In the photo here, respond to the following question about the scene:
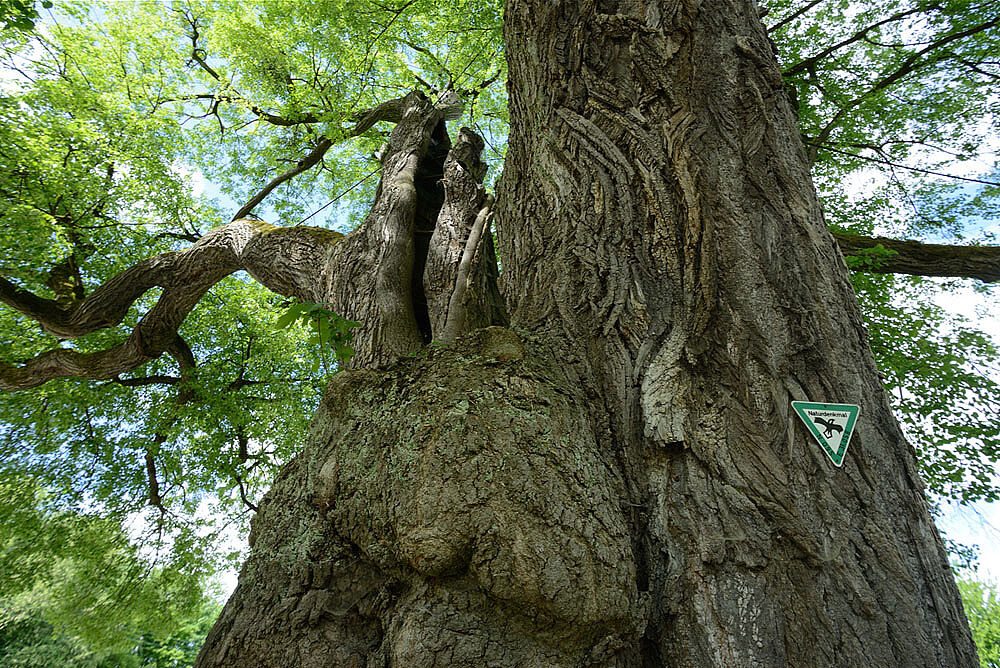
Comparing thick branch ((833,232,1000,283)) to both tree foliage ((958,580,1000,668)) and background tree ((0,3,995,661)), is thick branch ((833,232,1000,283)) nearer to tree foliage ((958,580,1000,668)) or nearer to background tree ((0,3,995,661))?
background tree ((0,3,995,661))

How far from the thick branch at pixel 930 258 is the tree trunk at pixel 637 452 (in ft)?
11.3

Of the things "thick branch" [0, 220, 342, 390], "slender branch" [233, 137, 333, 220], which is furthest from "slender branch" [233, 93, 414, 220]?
"thick branch" [0, 220, 342, 390]

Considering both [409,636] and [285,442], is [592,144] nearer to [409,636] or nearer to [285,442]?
[409,636]

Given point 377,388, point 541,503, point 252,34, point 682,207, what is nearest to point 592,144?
point 682,207

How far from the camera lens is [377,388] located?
76.1 inches

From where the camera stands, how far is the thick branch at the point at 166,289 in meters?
5.00

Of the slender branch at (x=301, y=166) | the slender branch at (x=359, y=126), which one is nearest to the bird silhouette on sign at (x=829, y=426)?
the slender branch at (x=359, y=126)

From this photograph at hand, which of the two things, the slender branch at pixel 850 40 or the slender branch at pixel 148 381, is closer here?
the slender branch at pixel 850 40

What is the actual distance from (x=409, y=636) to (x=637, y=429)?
3.24ft

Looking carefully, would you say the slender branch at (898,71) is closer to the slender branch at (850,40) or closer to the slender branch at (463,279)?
the slender branch at (850,40)

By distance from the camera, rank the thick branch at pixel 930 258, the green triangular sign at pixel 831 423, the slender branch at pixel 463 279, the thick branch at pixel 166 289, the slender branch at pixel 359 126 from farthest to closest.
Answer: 1. the slender branch at pixel 359 126
2. the thick branch at pixel 166 289
3. the thick branch at pixel 930 258
4. the slender branch at pixel 463 279
5. the green triangular sign at pixel 831 423

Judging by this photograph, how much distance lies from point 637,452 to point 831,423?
2.07 feet

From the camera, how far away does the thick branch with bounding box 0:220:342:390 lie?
5000 millimetres

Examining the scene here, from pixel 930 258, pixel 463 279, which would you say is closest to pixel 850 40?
pixel 930 258
